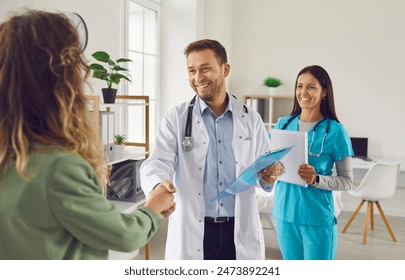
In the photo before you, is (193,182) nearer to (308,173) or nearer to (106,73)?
(308,173)

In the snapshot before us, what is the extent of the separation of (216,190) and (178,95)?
317cm

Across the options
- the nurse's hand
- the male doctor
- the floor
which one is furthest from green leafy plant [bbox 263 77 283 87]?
the male doctor

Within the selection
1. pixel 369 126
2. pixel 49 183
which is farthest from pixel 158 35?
pixel 49 183

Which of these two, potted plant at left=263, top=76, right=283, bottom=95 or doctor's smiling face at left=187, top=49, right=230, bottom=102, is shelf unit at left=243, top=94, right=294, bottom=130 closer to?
potted plant at left=263, top=76, right=283, bottom=95

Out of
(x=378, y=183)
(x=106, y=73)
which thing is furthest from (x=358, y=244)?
(x=106, y=73)

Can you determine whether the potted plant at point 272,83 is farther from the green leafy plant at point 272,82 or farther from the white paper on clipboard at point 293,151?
the white paper on clipboard at point 293,151

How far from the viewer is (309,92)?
1998 millimetres

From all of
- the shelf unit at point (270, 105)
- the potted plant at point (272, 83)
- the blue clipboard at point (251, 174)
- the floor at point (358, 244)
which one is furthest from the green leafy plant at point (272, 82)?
the blue clipboard at point (251, 174)

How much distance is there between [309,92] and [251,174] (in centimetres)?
67

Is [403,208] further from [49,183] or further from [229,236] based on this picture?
[49,183]

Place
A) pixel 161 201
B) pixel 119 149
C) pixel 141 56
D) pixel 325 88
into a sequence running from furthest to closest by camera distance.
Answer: pixel 141 56 < pixel 119 149 < pixel 325 88 < pixel 161 201

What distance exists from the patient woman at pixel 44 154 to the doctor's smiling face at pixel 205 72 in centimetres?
84

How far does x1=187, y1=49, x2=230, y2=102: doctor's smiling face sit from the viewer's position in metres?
1.67

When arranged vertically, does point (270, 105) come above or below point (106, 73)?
below
